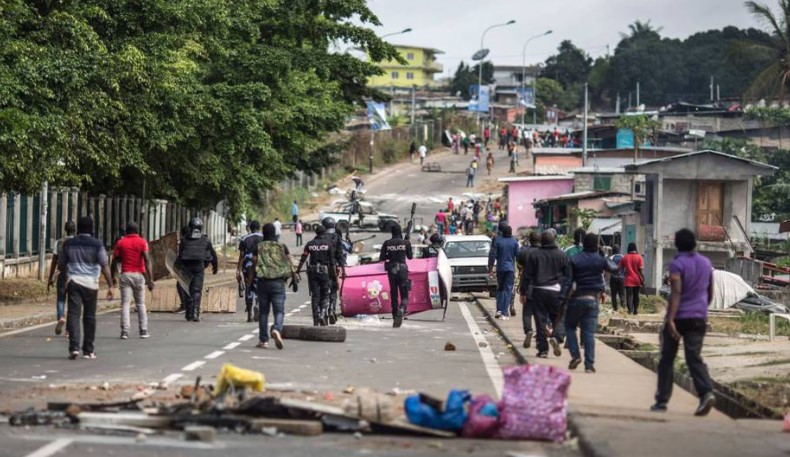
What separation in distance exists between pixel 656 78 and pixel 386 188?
69.1m

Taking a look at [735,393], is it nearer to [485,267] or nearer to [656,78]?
[485,267]

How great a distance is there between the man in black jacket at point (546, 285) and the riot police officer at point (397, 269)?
654 centimetres

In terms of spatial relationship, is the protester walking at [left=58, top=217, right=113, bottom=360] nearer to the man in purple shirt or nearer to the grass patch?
the man in purple shirt

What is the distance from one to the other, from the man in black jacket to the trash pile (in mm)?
7158

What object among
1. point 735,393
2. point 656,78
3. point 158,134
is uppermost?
point 656,78

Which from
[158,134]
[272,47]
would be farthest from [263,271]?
[272,47]

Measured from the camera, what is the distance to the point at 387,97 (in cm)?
6069

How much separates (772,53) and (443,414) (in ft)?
230

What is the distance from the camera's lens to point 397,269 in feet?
84.0

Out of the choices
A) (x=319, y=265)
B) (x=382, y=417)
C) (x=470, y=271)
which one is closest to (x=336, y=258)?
(x=319, y=265)

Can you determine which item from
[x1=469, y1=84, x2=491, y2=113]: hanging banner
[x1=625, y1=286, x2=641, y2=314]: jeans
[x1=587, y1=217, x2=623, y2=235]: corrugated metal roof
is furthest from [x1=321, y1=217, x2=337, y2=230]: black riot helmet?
[x1=469, y1=84, x2=491, y2=113]: hanging banner

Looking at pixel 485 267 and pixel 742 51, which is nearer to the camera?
pixel 485 267

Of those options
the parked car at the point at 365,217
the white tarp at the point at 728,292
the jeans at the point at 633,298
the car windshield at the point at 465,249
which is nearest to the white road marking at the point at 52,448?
the jeans at the point at 633,298

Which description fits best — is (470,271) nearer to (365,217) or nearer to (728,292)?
(728,292)
